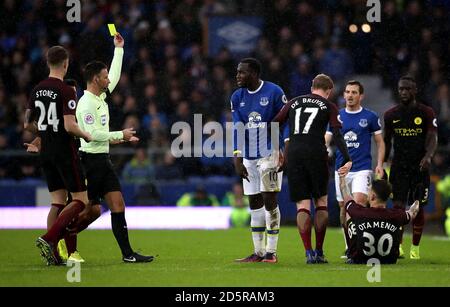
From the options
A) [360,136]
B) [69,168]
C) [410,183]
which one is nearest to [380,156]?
[360,136]

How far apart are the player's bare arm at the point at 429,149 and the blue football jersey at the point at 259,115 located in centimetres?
179

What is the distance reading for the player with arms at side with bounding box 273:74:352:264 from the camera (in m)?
11.0

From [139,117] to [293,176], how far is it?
33.9 feet

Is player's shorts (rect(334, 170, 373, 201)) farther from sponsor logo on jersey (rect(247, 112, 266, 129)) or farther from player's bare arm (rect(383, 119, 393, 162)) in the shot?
sponsor logo on jersey (rect(247, 112, 266, 129))

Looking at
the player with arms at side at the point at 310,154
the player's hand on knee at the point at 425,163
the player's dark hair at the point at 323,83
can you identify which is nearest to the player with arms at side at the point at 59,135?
the player with arms at side at the point at 310,154

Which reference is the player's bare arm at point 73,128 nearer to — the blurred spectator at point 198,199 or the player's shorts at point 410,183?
the player's shorts at point 410,183

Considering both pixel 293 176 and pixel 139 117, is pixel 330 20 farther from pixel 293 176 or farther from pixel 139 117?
pixel 293 176

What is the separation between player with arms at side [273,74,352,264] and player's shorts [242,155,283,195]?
0.30 meters

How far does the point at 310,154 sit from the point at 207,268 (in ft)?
5.35

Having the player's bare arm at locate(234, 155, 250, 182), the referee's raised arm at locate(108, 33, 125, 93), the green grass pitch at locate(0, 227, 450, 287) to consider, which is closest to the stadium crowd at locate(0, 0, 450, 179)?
the green grass pitch at locate(0, 227, 450, 287)

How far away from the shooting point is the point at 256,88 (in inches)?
454

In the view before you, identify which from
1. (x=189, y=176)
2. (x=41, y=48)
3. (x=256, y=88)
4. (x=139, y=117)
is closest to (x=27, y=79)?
(x=41, y=48)

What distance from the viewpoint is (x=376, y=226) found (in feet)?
35.2

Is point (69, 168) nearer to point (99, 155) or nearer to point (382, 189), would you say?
point (99, 155)
